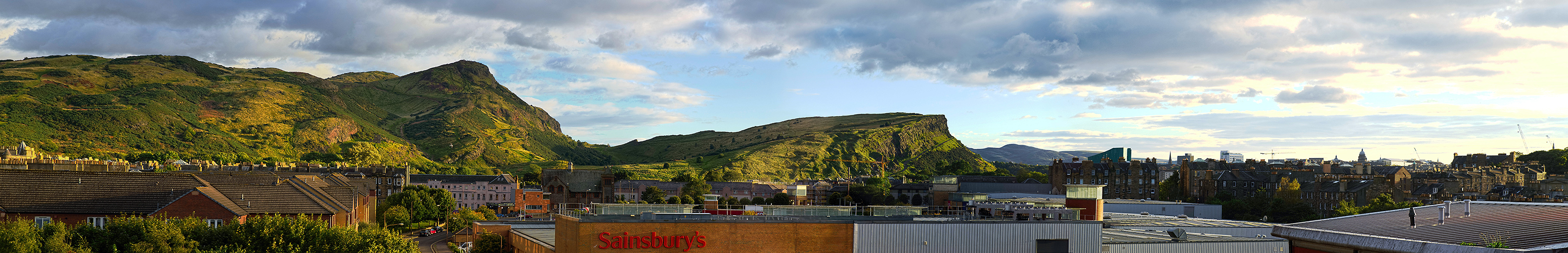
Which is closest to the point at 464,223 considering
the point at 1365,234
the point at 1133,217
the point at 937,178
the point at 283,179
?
the point at 283,179

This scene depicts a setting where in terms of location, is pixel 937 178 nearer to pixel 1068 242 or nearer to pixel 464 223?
pixel 464 223

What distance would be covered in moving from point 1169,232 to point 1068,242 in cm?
1206

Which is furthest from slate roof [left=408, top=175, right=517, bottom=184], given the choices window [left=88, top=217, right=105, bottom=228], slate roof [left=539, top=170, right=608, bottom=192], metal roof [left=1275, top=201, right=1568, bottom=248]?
metal roof [left=1275, top=201, right=1568, bottom=248]

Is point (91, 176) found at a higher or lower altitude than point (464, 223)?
higher

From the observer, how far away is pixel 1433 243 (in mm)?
15469

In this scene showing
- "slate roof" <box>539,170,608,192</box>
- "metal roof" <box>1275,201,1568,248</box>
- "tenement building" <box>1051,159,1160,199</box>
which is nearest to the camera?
"metal roof" <box>1275,201,1568,248</box>

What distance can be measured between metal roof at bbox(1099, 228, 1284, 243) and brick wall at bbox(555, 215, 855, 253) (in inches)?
515

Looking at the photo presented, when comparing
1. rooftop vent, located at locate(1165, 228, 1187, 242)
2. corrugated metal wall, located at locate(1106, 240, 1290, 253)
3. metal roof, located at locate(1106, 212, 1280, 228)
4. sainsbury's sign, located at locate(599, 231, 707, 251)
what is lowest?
metal roof, located at locate(1106, 212, 1280, 228)

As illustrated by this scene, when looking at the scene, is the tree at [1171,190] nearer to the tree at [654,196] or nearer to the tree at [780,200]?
the tree at [780,200]

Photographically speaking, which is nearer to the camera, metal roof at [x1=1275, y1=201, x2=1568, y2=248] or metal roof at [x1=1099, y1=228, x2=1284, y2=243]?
metal roof at [x1=1275, y1=201, x2=1568, y2=248]

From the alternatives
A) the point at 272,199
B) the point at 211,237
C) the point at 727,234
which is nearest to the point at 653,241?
the point at 727,234

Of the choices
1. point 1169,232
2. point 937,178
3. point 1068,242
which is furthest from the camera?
point 937,178

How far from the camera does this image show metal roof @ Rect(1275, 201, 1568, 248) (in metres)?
16.0

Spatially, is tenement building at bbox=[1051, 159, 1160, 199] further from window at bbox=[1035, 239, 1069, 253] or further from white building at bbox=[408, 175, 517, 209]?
window at bbox=[1035, 239, 1069, 253]
